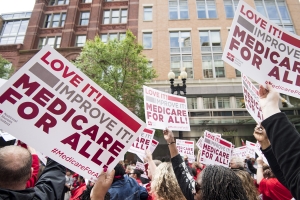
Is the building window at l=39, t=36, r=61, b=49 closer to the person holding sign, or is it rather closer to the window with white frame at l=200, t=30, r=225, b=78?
the window with white frame at l=200, t=30, r=225, b=78

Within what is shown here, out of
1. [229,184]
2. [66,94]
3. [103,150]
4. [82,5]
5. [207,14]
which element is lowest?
[229,184]

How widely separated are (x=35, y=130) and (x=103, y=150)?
2.05 ft

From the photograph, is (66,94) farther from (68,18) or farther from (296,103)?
(68,18)

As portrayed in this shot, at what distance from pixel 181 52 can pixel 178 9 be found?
5.88 m

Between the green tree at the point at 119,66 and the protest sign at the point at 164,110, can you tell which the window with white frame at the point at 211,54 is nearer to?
the green tree at the point at 119,66

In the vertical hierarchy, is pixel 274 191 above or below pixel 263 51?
below

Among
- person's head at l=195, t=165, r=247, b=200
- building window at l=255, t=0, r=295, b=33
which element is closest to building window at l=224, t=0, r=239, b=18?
building window at l=255, t=0, r=295, b=33

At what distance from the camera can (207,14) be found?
24469 millimetres

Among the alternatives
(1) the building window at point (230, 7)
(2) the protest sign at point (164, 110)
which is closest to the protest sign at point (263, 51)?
(2) the protest sign at point (164, 110)

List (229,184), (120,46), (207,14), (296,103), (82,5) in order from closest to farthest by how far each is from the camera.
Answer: (229,184), (120,46), (296,103), (207,14), (82,5)

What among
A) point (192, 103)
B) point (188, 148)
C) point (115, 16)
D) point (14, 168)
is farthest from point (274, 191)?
point (115, 16)

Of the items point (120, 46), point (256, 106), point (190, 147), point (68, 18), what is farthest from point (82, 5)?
point (256, 106)

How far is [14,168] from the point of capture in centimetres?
168

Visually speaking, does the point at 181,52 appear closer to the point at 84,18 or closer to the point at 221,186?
the point at 84,18
